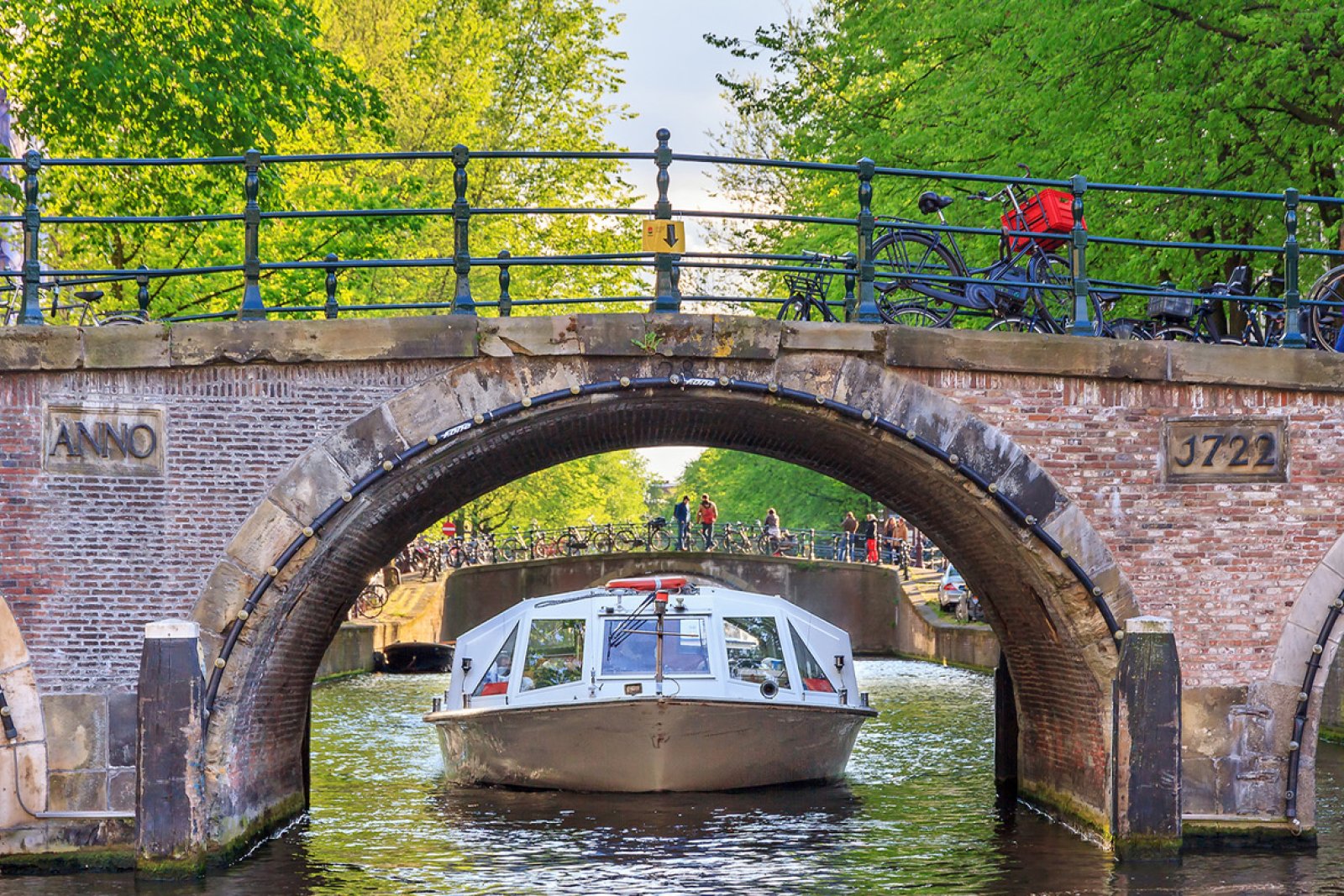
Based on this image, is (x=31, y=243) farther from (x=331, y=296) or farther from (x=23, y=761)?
(x=23, y=761)

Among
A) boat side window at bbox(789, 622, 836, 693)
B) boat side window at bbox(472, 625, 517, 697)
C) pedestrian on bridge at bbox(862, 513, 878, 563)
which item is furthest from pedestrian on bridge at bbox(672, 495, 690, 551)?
boat side window at bbox(472, 625, 517, 697)

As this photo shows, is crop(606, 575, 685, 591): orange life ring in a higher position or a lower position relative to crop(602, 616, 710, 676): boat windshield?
higher

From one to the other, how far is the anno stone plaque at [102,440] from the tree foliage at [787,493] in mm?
26194

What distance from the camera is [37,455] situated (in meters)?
11.3

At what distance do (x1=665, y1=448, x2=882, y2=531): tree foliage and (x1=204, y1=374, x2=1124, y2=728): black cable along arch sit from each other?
24975mm

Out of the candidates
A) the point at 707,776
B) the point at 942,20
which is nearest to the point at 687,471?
the point at 942,20

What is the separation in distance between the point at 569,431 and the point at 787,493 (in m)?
27.1

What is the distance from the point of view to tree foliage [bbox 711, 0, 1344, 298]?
652 inches

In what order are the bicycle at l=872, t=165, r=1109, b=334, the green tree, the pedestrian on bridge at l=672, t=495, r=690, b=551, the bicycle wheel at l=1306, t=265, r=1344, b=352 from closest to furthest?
the bicycle at l=872, t=165, r=1109, b=334 → the bicycle wheel at l=1306, t=265, r=1344, b=352 → the pedestrian on bridge at l=672, t=495, r=690, b=551 → the green tree

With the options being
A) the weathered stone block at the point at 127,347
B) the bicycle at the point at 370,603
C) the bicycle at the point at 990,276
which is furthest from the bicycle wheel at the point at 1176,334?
the bicycle at the point at 370,603

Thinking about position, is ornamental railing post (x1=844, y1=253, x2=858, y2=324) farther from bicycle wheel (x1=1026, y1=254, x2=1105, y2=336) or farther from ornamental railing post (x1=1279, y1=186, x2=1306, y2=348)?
ornamental railing post (x1=1279, y1=186, x2=1306, y2=348)

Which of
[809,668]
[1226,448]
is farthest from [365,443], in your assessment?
[809,668]

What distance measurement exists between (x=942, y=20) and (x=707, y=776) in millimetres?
9130

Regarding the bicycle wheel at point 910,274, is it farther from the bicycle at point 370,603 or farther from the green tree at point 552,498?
the green tree at point 552,498
